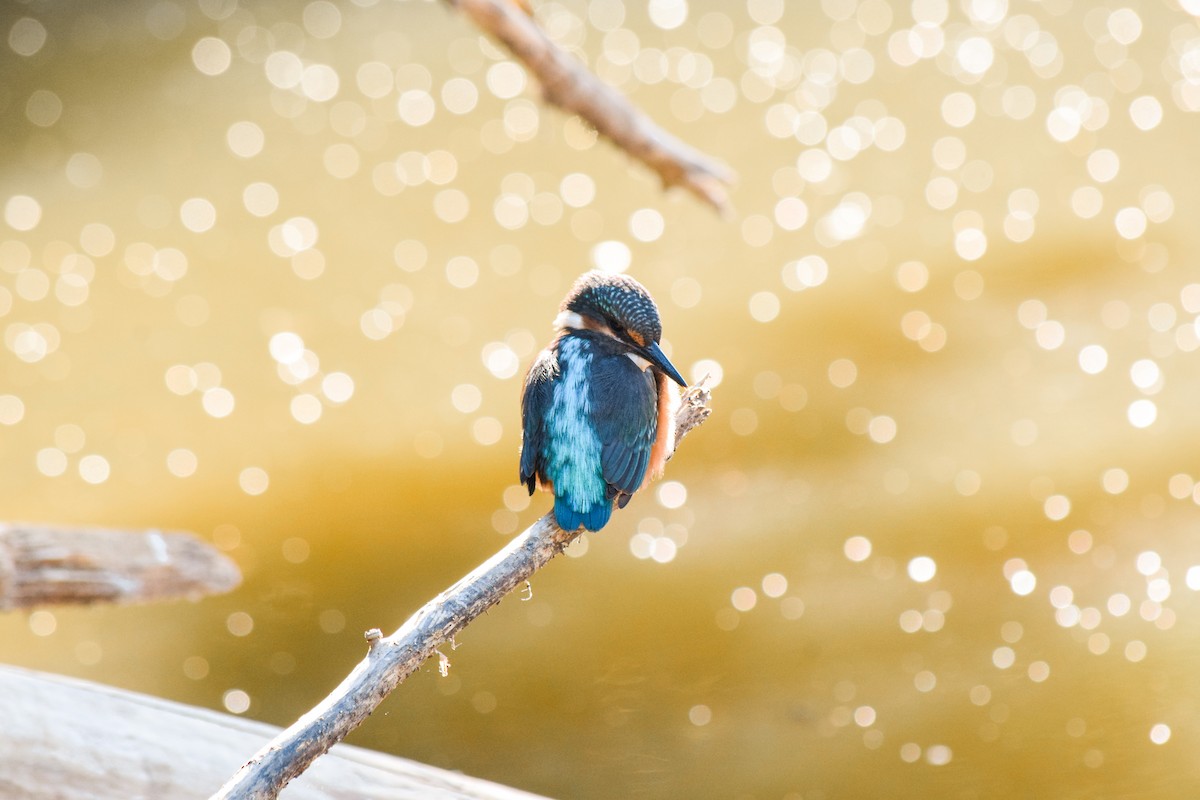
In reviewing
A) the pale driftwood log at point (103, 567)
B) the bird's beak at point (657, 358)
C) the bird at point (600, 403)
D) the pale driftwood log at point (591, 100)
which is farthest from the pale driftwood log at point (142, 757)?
the pale driftwood log at point (591, 100)

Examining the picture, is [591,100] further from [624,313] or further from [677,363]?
[677,363]

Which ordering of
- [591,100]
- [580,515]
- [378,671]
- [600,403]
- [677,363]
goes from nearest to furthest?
[378,671] → [580,515] → [600,403] → [591,100] → [677,363]

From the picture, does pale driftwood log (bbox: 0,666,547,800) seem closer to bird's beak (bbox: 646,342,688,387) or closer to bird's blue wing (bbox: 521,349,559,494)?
bird's blue wing (bbox: 521,349,559,494)

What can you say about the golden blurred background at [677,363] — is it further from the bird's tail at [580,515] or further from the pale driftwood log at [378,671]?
the pale driftwood log at [378,671]

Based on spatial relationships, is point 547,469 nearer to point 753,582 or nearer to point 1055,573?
point 753,582

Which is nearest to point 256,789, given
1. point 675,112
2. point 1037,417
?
point 1037,417

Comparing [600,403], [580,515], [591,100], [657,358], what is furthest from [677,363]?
[580,515]

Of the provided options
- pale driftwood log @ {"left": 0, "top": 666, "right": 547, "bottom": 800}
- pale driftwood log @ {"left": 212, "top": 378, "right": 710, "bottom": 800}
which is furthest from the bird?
pale driftwood log @ {"left": 0, "top": 666, "right": 547, "bottom": 800}

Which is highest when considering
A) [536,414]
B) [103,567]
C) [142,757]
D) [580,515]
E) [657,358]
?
[657,358]
